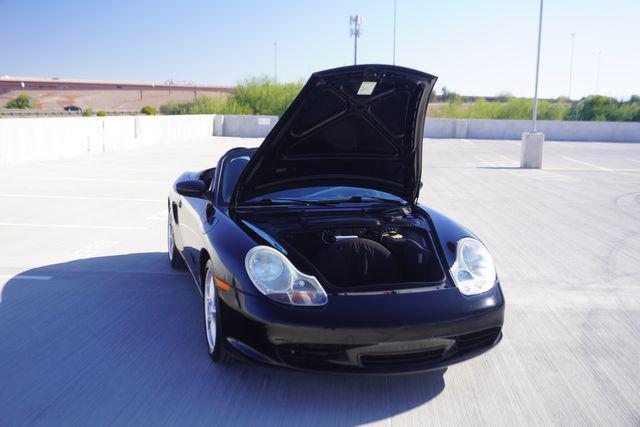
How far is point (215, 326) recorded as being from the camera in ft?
11.9

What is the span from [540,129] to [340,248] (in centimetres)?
3303

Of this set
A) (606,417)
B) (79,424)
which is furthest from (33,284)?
(606,417)

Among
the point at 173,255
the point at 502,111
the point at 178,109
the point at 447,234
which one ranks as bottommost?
the point at 173,255

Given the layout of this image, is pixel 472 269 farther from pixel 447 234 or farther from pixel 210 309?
pixel 210 309

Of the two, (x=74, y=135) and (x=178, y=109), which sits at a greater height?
(x=178, y=109)

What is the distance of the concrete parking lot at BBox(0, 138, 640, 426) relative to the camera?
3.14 meters

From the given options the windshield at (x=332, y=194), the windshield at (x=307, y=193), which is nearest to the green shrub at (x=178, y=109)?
the windshield at (x=307, y=193)

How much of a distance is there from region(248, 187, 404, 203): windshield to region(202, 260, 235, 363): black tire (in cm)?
83

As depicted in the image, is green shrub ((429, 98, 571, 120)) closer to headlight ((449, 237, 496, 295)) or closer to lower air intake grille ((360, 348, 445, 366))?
headlight ((449, 237, 496, 295))

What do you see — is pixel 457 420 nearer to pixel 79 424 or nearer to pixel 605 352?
pixel 605 352

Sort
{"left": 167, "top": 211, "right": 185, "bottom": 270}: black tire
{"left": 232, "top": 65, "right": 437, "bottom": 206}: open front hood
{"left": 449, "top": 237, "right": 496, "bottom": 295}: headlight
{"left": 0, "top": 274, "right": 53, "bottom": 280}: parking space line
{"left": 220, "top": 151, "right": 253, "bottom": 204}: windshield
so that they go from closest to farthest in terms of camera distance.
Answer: {"left": 449, "top": 237, "right": 496, "bottom": 295}: headlight → {"left": 232, "top": 65, "right": 437, "bottom": 206}: open front hood → {"left": 220, "top": 151, "right": 253, "bottom": 204}: windshield → {"left": 0, "top": 274, "right": 53, "bottom": 280}: parking space line → {"left": 167, "top": 211, "right": 185, "bottom": 270}: black tire

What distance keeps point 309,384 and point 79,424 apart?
1.20m

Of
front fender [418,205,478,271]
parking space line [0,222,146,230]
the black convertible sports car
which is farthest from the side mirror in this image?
parking space line [0,222,146,230]

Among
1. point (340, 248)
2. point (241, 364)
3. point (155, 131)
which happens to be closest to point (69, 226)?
point (241, 364)
